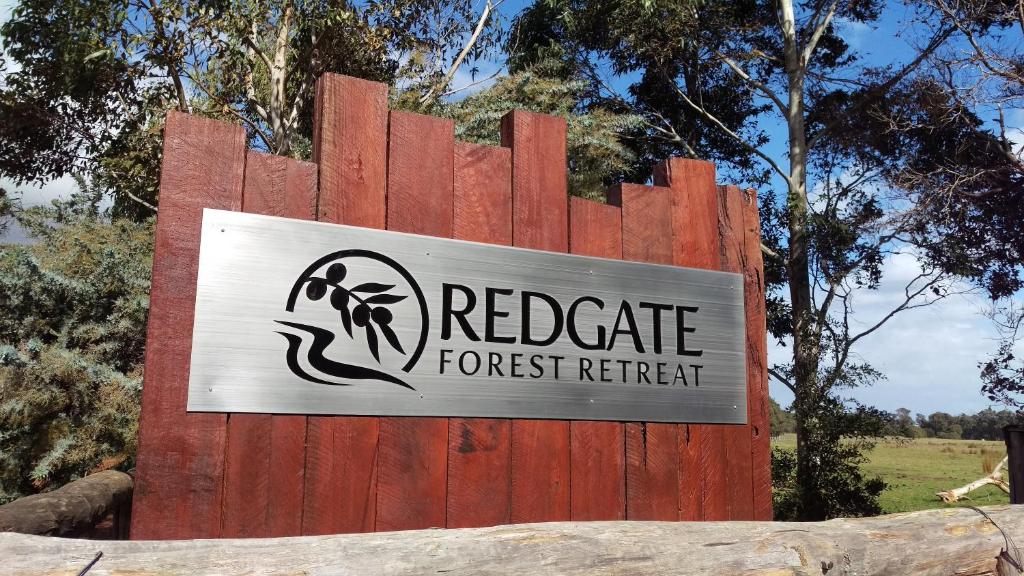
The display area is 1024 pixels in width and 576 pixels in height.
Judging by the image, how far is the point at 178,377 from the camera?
268 cm

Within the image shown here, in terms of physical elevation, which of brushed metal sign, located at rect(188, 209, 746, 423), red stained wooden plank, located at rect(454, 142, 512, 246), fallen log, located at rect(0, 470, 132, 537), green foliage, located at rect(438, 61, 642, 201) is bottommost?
fallen log, located at rect(0, 470, 132, 537)

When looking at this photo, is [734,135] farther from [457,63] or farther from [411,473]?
[411,473]

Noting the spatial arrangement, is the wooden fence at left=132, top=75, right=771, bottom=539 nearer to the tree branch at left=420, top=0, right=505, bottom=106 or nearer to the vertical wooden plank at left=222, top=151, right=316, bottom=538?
the vertical wooden plank at left=222, top=151, right=316, bottom=538

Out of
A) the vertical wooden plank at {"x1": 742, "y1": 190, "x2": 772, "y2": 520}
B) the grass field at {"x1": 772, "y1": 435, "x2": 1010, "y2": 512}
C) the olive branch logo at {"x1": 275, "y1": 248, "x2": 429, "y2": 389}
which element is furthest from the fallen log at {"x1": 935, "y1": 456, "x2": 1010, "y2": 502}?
the olive branch logo at {"x1": 275, "y1": 248, "x2": 429, "y2": 389}

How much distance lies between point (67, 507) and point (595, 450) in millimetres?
2555

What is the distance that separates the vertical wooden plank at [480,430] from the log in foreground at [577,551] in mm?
577

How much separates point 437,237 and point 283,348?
712mm

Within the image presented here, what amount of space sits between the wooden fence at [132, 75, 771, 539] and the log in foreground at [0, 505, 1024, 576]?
50cm

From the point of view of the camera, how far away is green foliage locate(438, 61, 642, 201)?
12.4 meters

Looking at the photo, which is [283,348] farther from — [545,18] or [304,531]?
[545,18]

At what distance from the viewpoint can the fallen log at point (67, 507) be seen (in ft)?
11.5

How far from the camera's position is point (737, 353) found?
383 centimetres

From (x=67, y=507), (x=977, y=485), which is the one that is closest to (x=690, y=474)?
(x=67, y=507)

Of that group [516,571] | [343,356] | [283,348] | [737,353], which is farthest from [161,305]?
[737,353]
